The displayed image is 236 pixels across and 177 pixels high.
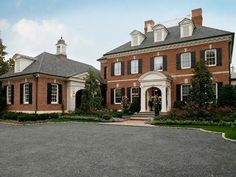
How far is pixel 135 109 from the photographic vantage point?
23047mm

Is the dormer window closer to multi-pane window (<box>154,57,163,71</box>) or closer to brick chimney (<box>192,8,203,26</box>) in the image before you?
multi-pane window (<box>154,57,163,71</box>)

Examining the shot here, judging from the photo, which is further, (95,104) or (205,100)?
(95,104)

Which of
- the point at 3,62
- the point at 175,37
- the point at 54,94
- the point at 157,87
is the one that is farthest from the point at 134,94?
the point at 3,62

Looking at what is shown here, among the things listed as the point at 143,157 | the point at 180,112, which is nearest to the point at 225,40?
the point at 180,112

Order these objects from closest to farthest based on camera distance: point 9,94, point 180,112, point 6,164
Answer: point 6,164 < point 180,112 < point 9,94

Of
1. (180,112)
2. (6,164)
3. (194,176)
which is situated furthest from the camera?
(180,112)

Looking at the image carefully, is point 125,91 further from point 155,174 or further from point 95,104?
point 155,174

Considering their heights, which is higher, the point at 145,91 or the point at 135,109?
the point at 145,91

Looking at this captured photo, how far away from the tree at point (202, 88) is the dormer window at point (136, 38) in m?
9.61

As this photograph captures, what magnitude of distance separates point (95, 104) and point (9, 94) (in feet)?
32.8

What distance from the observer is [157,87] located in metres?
21.6

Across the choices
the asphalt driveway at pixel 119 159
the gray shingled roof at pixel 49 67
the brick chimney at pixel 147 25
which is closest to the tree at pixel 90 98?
the gray shingled roof at pixel 49 67

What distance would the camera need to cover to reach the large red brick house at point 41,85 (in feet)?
70.3

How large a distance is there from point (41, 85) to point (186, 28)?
15.2m
